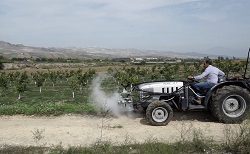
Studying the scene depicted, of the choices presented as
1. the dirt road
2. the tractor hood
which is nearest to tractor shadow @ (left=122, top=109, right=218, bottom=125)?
the dirt road

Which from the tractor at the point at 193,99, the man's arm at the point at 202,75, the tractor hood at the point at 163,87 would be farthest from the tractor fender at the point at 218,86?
the tractor hood at the point at 163,87

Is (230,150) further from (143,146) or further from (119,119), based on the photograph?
(119,119)

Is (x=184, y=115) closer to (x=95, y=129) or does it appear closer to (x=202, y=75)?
(x=202, y=75)

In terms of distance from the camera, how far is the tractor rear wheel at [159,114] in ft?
29.1

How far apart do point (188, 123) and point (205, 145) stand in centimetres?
221

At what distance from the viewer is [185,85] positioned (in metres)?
9.18

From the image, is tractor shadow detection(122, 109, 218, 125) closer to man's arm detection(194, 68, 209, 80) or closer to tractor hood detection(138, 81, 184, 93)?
tractor hood detection(138, 81, 184, 93)

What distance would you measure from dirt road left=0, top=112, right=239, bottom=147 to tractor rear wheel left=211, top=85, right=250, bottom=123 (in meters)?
0.35

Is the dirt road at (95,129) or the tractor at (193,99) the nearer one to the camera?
the dirt road at (95,129)

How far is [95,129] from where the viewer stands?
875 cm

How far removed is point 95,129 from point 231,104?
4.02 metres

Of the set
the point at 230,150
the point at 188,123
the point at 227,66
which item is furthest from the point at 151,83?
the point at 227,66

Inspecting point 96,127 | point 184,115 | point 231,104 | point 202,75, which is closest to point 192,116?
point 184,115

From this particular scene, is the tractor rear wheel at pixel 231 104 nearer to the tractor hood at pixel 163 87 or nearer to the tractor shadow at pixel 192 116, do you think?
the tractor shadow at pixel 192 116
